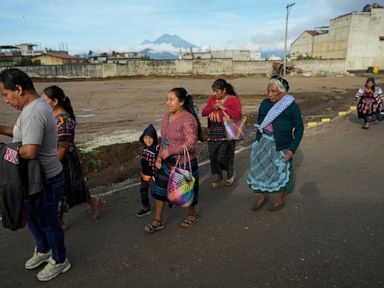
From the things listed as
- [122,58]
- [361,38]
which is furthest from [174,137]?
[122,58]

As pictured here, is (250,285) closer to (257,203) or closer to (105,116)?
(257,203)

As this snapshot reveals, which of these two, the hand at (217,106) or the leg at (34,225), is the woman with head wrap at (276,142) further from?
the leg at (34,225)

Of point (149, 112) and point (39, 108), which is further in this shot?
point (149, 112)

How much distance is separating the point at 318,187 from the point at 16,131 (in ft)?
13.7

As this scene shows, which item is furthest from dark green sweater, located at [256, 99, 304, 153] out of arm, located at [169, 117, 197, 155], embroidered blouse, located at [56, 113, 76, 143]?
embroidered blouse, located at [56, 113, 76, 143]

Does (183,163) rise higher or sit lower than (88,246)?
higher

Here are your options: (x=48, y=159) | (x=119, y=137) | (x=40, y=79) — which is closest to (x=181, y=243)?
(x=48, y=159)

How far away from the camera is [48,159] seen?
2607 millimetres

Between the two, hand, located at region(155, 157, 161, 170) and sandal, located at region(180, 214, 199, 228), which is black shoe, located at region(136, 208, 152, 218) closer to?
sandal, located at region(180, 214, 199, 228)

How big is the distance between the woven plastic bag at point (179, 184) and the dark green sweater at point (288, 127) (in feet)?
3.87

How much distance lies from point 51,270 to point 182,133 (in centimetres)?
181

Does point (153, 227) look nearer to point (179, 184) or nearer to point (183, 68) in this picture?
point (179, 184)

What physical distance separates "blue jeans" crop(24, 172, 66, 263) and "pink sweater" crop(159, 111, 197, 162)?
1.18 meters

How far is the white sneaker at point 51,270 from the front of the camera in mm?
2820
